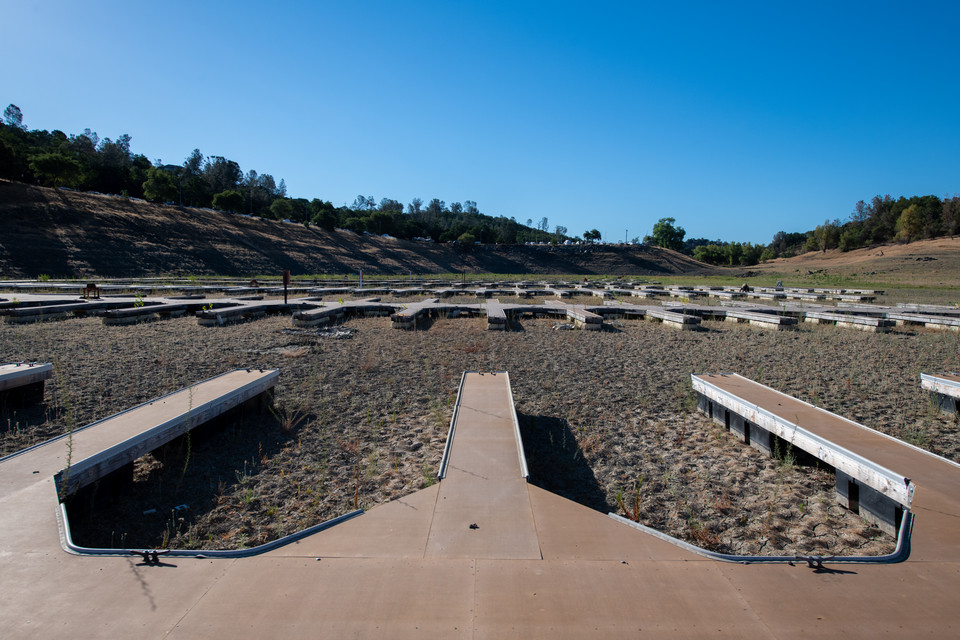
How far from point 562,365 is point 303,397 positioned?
4.60 metres

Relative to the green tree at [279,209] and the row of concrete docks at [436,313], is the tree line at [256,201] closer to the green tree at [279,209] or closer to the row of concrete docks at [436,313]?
the green tree at [279,209]

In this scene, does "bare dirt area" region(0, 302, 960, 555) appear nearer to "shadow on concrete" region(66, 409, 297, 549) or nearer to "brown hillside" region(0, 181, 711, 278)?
"shadow on concrete" region(66, 409, 297, 549)

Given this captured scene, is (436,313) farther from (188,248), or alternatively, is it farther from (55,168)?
(55,168)

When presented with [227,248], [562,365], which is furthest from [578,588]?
[227,248]

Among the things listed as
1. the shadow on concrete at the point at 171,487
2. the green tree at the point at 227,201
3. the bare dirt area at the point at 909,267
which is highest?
the green tree at the point at 227,201

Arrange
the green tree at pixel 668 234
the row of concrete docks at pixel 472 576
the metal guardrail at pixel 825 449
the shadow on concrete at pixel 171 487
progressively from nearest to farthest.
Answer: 1. the row of concrete docks at pixel 472 576
2. the metal guardrail at pixel 825 449
3. the shadow on concrete at pixel 171 487
4. the green tree at pixel 668 234

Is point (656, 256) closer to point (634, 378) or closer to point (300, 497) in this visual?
point (634, 378)

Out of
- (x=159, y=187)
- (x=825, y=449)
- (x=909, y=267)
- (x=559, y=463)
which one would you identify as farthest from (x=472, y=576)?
(x=159, y=187)

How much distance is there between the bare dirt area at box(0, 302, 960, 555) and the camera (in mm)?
3777

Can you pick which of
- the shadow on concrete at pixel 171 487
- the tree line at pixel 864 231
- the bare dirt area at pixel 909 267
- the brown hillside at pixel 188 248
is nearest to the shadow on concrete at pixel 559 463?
the shadow on concrete at pixel 171 487

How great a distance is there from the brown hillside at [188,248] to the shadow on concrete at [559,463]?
37092 mm

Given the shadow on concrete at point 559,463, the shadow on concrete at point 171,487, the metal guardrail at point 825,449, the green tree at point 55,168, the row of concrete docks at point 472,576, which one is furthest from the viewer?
the green tree at point 55,168

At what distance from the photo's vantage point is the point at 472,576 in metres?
2.50

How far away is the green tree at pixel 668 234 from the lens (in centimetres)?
12219
